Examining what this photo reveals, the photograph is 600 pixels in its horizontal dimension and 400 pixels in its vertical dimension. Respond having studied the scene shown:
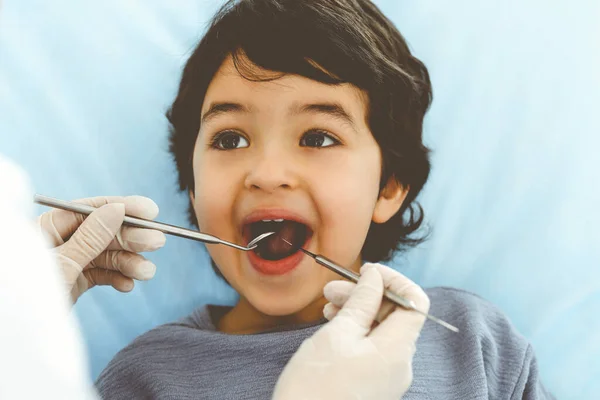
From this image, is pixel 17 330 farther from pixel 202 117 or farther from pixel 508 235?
pixel 508 235

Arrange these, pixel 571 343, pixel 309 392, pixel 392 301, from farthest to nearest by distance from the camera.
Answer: pixel 571 343 → pixel 392 301 → pixel 309 392

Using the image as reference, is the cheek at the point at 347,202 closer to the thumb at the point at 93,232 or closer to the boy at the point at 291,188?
the boy at the point at 291,188

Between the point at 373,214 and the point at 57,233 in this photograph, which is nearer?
the point at 57,233

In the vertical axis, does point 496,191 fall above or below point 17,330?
above

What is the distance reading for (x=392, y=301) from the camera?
94cm

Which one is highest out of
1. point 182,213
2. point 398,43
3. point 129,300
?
point 398,43

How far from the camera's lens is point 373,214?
49.4 inches

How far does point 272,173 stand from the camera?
1053 mm

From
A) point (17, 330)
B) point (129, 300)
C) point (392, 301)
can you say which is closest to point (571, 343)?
point (392, 301)

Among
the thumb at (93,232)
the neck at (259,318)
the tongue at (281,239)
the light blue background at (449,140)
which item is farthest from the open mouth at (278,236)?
the light blue background at (449,140)

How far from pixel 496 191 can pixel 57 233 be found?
94 centimetres

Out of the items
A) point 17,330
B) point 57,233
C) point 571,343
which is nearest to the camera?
point 17,330

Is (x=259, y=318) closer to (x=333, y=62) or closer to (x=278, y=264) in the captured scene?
(x=278, y=264)

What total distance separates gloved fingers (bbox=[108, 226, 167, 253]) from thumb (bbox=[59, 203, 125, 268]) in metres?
0.05
